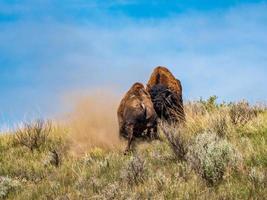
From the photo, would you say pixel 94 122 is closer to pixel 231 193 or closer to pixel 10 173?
pixel 10 173

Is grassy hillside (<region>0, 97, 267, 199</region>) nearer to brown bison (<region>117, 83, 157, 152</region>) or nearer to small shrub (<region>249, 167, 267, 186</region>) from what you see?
small shrub (<region>249, 167, 267, 186</region>)

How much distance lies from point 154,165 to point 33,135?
5.29m

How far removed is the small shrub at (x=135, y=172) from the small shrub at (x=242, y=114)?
494cm

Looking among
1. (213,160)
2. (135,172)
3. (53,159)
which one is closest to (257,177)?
(213,160)

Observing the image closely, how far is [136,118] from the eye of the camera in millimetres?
13430

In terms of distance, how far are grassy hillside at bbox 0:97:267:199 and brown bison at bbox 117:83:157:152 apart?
356 millimetres

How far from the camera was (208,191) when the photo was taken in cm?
826

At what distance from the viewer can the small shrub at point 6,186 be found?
10.6 m

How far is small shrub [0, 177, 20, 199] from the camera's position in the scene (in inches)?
416

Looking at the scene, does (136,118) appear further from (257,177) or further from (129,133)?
(257,177)

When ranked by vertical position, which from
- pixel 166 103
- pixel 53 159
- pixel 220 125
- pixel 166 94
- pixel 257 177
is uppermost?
pixel 166 94

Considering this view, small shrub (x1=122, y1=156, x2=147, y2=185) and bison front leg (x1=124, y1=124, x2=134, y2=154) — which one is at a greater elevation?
bison front leg (x1=124, y1=124, x2=134, y2=154)

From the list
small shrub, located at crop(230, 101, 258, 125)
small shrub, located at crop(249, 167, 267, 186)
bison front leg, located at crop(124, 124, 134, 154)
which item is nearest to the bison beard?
small shrub, located at crop(230, 101, 258, 125)

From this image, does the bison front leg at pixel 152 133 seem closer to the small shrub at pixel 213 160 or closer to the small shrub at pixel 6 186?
the small shrub at pixel 6 186
